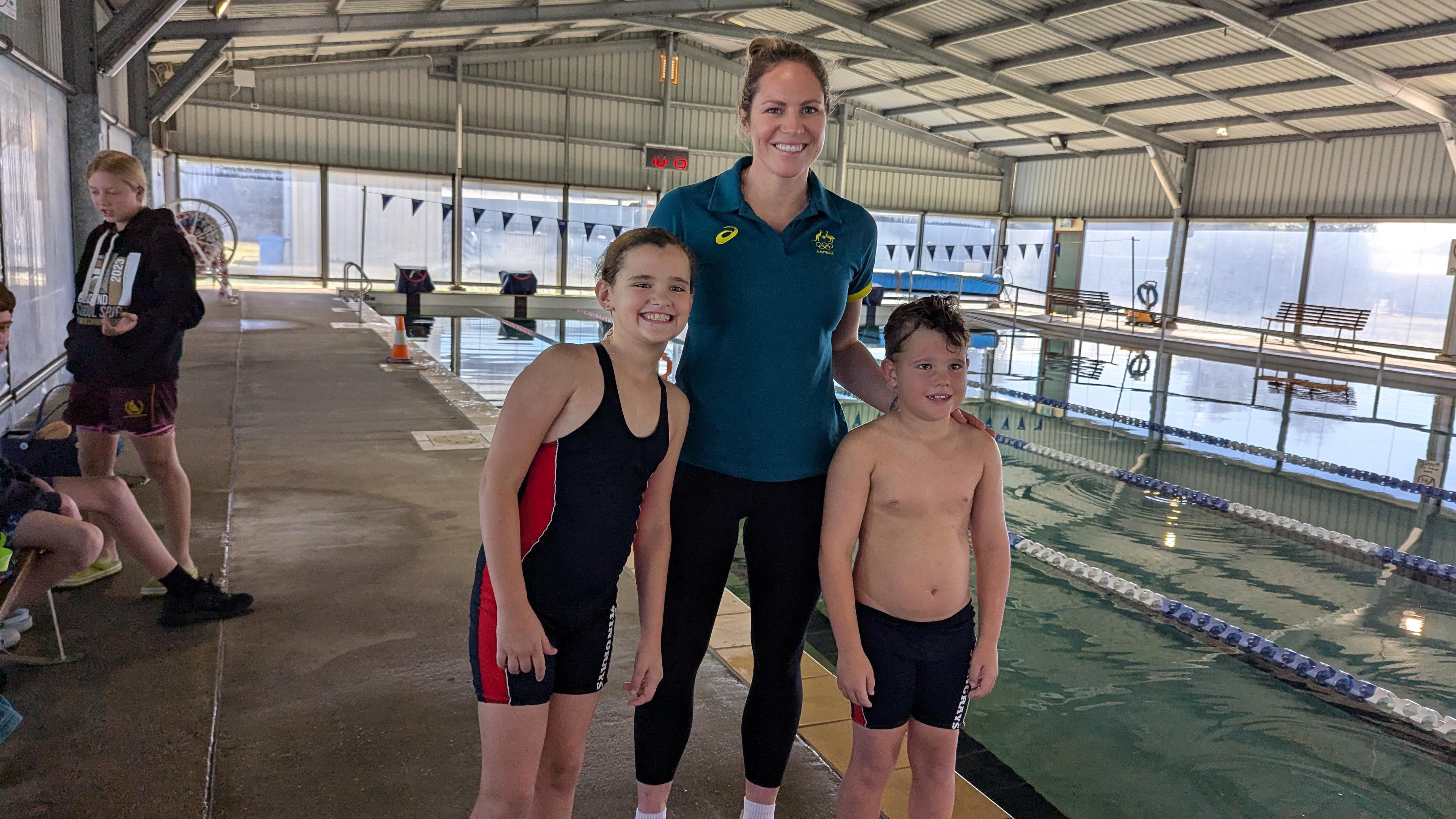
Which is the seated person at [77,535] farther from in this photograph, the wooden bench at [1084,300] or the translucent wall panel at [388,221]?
the wooden bench at [1084,300]

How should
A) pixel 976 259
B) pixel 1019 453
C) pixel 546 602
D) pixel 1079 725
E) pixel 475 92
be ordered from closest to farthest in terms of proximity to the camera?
pixel 546 602 → pixel 1079 725 → pixel 1019 453 → pixel 475 92 → pixel 976 259

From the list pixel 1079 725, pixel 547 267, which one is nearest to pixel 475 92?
pixel 547 267

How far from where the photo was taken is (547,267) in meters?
23.0

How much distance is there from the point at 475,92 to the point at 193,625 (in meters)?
19.8

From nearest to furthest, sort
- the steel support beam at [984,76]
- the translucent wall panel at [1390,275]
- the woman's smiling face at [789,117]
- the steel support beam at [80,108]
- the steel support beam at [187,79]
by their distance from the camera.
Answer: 1. the woman's smiling face at [789,117]
2. the steel support beam at [80,108]
3. the steel support beam at [187,79]
4. the steel support beam at [984,76]
5. the translucent wall panel at [1390,275]

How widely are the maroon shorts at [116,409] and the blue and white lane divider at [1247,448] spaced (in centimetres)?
557

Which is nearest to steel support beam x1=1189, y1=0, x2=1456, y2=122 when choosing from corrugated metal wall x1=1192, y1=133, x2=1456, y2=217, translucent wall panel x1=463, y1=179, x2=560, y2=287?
corrugated metal wall x1=1192, y1=133, x2=1456, y2=217

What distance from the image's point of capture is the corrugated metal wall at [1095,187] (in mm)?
22156

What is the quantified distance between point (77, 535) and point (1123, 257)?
2477 cm

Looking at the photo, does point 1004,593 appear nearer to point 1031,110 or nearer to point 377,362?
point 377,362

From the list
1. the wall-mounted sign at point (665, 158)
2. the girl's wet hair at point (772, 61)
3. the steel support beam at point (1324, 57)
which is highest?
the steel support beam at point (1324, 57)

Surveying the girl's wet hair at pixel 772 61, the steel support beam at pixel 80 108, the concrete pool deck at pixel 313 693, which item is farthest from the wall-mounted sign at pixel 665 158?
the girl's wet hair at pixel 772 61

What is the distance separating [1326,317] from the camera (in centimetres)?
1808

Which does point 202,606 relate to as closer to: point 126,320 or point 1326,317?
point 126,320
